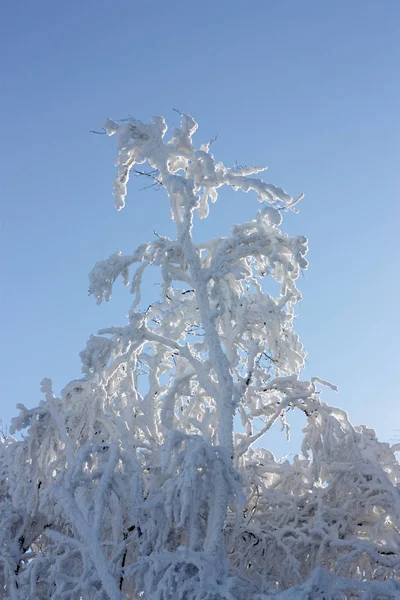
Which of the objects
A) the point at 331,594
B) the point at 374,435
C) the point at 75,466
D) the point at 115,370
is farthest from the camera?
the point at 374,435

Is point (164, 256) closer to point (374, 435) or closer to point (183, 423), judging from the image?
point (183, 423)

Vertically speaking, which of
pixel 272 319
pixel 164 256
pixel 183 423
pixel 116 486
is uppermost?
pixel 164 256

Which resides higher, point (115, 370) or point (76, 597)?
point (115, 370)

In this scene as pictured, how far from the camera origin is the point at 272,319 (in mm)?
9242

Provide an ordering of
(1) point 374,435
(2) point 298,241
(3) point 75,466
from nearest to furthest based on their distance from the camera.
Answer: (3) point 75,466 < (2) point 298,241 < (1) point 374,435

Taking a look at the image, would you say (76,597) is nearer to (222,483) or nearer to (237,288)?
(222,483)

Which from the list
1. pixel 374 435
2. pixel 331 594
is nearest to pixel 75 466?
pixel 331 594

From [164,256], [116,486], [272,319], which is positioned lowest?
[116,486]

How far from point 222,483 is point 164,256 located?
389 centimetres

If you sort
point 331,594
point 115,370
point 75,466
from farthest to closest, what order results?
point 115,370 < point 75,466 < point 331,594

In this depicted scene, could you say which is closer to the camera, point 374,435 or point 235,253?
point 235,253

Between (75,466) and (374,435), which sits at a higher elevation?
(374,435)

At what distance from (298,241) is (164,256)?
226 cm

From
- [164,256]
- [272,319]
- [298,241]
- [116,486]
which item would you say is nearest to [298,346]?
[272,319]
